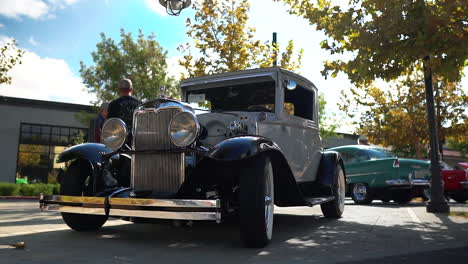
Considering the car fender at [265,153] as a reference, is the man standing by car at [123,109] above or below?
above

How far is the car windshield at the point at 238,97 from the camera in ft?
18.4

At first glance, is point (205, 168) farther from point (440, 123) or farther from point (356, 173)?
point (440, 123)

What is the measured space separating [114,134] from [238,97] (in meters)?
1.93

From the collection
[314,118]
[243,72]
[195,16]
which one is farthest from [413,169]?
[195,16]

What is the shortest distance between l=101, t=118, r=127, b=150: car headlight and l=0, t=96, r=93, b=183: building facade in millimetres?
21846

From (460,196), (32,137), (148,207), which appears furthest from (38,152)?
(148,207)

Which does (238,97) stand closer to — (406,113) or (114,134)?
(114,134)

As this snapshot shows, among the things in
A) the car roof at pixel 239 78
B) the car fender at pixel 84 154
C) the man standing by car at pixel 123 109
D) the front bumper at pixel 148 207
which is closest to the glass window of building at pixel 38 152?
the car roof at pixel 239 78

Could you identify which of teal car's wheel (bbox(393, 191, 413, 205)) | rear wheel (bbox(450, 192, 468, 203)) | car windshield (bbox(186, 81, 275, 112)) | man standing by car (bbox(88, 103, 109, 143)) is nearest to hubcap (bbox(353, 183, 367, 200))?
teal car's wheel (bbox(393, 191, 413, 205))

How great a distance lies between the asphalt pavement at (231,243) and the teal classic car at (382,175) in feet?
15.0

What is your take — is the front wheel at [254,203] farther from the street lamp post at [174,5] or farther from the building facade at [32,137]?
the building facade at [32,137]

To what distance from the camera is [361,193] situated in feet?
38.4

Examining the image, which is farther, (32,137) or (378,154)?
(32,137)

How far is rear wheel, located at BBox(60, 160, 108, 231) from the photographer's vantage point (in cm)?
488
